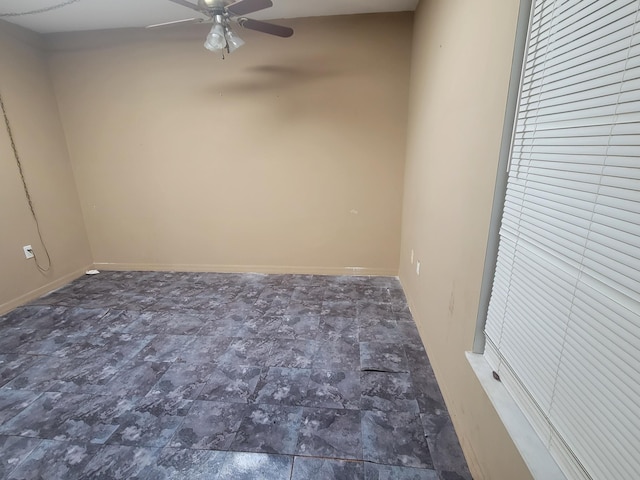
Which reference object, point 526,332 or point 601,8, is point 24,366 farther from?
point 601,8

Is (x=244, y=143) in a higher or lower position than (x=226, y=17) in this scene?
lower

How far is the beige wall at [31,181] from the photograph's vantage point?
2643mm

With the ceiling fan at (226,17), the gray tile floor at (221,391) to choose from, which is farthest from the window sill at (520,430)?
the ceiling fan at (226,17)

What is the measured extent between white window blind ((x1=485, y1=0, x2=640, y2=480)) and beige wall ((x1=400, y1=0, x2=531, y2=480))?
14 centimetres

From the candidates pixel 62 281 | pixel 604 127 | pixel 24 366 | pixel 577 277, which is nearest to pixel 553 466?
pixel 577 277

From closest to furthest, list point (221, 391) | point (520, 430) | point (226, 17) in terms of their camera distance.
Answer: point (520, 430) < point (221, 391) < point (226, 17)

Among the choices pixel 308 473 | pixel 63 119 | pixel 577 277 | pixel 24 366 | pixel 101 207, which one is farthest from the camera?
pixel 101 207

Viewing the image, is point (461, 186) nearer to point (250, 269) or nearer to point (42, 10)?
point (250, 269)

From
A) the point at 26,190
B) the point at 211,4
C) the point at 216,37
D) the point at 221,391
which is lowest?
the point at 221,391

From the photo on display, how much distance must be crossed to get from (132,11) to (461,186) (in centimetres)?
305

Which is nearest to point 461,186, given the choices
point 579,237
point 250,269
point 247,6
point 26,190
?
point 579,237

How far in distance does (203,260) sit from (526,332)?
3.23 m

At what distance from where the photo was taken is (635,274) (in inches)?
23.7

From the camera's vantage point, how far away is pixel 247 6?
1762 mm
